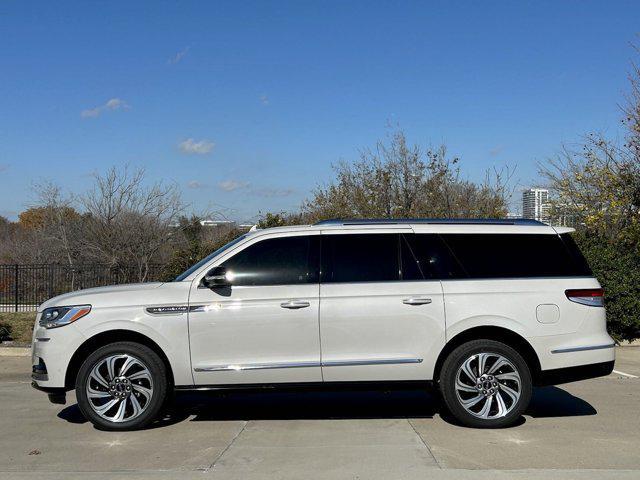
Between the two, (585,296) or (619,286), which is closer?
(585,296)

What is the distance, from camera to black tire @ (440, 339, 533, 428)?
632cm

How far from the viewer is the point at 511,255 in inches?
262

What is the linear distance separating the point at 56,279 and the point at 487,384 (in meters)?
15.3

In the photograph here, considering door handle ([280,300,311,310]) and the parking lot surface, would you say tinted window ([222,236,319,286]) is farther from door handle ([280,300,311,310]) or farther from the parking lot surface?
the parking lot surface

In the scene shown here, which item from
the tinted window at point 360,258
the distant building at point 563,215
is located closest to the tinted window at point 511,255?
the tinted window at point 360,258

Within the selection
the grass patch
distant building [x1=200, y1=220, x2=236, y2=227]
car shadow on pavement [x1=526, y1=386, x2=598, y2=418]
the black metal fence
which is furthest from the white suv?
distant building [x1=200, y1=220, x2=236, y2=227]

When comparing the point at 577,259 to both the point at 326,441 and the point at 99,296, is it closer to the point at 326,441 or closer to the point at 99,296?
the point at 326,441

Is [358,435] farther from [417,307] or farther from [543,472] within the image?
[543,472]

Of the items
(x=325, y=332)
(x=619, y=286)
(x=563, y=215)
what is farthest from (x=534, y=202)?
(x=325, y=332)

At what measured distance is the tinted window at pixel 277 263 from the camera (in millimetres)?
6418

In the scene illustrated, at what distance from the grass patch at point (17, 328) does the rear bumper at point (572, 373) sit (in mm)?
9700

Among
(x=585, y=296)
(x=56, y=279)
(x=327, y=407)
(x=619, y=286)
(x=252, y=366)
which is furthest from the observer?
(x=56, y=279)

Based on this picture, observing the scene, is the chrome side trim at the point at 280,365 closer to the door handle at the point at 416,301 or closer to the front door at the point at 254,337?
the front door at the point at 254,337

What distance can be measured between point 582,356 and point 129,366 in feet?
14.5
